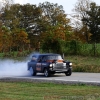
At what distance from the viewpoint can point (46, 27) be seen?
89875mm

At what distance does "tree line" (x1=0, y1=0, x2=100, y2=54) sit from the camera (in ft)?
212

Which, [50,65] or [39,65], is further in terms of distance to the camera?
[39,65]

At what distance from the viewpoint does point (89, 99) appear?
15.8 metres

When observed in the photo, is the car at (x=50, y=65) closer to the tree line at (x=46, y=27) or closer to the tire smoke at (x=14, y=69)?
the tire smoke at (x=14, y=69)

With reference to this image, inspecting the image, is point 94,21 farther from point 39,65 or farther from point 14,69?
point 39,65

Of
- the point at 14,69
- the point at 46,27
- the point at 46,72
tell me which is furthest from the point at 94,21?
the point at 46,72

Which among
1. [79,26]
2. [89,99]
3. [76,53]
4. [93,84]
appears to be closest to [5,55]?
[76,53]

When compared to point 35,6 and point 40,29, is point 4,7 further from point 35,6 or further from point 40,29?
point 35,6

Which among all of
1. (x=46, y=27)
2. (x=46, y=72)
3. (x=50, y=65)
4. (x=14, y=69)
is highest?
(x=46, y=27)

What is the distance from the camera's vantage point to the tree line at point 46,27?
2544 inches

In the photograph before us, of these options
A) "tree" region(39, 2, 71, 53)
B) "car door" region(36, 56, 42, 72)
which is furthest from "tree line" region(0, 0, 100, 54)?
"car door" region(36, 56, 42, 72)

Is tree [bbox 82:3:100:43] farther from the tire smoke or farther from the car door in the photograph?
the car door

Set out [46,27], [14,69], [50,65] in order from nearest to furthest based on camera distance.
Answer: [50,65]
[14,69]
[46,27]

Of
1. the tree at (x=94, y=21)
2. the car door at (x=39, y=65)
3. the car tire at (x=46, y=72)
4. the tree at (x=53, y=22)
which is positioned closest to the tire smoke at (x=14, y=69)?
the car door at (x=39, y=65)
